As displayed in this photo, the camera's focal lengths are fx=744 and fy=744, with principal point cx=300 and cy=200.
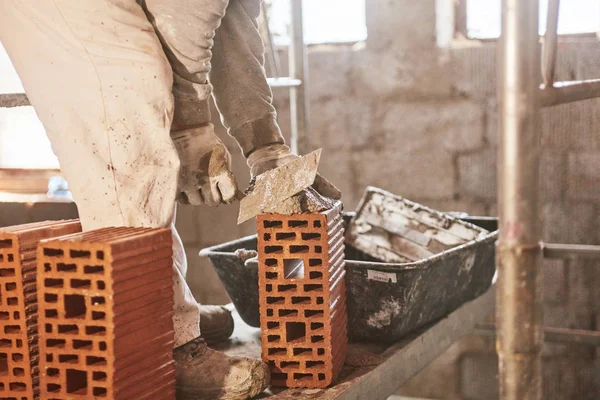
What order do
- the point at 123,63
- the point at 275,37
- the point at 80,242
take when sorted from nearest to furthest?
the point at 80,242, the point at 123,63, the point at 275,37

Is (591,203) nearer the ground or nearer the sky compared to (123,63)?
nearer the ground

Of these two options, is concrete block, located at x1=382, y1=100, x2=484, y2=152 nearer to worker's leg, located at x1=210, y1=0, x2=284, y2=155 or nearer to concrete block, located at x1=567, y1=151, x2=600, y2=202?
concrete block, located at x1=567, y1=151, x2=600, y2=202

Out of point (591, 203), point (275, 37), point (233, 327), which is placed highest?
point (275, 37)

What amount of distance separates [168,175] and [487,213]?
2.29 m

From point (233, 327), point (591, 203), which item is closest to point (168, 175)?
point (233, 327)

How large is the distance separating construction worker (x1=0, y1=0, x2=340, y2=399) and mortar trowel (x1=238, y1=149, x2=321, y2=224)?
61 millimetres

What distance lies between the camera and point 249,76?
2.41m

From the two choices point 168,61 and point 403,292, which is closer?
point 168,61

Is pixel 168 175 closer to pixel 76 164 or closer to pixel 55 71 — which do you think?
pixel 76 164

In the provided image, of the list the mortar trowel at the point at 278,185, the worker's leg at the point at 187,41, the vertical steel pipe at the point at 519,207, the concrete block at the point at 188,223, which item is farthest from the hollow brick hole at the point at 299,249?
the concrete block at the point at 188,223

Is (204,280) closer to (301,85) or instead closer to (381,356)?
(301,85)

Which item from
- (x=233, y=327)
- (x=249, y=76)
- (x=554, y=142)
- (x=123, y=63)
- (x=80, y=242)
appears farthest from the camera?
(x=554, y=142)

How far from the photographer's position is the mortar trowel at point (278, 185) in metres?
1.99

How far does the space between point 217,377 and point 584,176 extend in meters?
2.33
